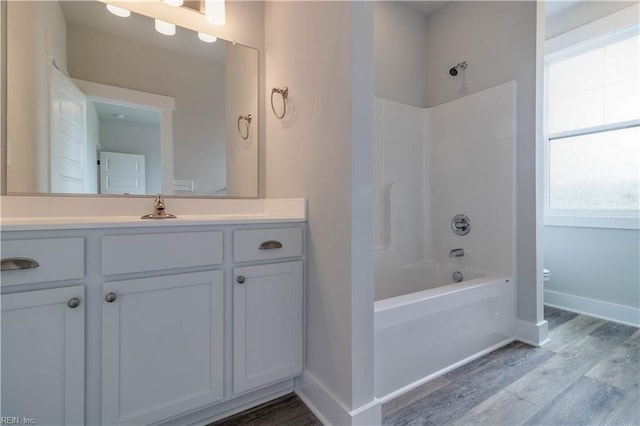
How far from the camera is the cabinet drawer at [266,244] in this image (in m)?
1.33

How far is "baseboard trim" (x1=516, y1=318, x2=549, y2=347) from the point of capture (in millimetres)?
2008

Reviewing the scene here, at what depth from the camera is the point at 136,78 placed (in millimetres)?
1549

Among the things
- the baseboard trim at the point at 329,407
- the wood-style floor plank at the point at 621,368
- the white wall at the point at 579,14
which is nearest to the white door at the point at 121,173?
the baseboard trim at the point at 329,407

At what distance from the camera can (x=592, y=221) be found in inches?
99.8

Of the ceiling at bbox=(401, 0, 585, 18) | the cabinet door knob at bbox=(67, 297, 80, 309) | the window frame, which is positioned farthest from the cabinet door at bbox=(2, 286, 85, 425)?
the ceiling at bbox=(401, 0, 585, 18)

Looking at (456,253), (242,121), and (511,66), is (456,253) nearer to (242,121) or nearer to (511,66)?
(511,66)

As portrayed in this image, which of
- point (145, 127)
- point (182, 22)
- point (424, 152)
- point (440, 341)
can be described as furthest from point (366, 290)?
point (424, 152)

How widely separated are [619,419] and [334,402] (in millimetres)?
1280

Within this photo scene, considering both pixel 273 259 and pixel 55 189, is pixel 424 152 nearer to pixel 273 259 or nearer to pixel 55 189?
pixel 273 259

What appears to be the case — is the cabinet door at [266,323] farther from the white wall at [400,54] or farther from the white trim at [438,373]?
the white wall at [400,54]

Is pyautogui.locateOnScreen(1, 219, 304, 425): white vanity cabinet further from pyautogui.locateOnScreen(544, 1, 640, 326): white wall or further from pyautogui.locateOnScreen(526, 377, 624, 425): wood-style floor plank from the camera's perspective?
pyautogui.locateOnScreen(544, 1, 640, 326): white wall

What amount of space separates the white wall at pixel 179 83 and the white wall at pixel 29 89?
98 millimetres

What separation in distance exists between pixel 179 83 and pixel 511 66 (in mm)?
2276

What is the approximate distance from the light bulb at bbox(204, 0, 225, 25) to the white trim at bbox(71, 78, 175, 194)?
1.67 feet
